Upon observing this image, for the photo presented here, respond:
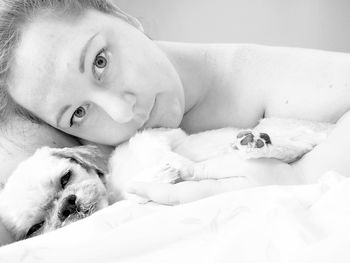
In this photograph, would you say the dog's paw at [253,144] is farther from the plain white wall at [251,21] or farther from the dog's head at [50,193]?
the plain white wall at [251,21]

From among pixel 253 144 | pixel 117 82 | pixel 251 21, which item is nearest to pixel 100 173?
pixel 117 82

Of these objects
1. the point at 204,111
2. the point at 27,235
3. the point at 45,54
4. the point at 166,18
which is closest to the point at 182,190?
the point at 27,235

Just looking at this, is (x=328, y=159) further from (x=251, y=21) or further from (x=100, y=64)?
(x=251, y=21)

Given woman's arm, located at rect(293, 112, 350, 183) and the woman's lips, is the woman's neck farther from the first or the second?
woman's arm, located at rect(293, 112, 350, 183)

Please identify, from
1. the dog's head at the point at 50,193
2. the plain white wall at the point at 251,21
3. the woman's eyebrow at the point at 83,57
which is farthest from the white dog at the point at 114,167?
the plain white wall at the point at 251,21

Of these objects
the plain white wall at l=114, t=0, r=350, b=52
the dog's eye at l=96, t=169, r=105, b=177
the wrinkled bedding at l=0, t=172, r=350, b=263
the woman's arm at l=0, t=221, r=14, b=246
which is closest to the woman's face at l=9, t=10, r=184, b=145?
the dog's eye at l=96, t=169, r=105, b=177

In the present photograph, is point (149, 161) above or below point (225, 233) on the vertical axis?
below

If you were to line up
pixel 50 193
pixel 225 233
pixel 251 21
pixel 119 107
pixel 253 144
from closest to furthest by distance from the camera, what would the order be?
pixel 225 233, pixel 253 144, pixel 50 193, pixel 119 107, pixel 251 21

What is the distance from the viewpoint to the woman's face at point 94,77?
4.67 ft

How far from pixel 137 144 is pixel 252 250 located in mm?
748

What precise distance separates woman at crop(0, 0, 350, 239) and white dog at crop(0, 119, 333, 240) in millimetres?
70

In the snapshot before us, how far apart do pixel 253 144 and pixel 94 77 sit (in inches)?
21.1

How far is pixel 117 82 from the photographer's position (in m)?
1.47

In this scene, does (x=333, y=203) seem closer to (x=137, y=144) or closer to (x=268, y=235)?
(x=268, y=235)
